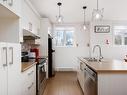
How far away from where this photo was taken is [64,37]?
8297 millimetres

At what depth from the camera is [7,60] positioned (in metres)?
1.76

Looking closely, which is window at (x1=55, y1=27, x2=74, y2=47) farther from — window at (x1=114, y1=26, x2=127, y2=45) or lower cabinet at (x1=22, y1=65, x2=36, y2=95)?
lower cabinet at (x1=22, y1=65, x2=36, y2=95)

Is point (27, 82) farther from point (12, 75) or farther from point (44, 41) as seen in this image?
point (44, 41)

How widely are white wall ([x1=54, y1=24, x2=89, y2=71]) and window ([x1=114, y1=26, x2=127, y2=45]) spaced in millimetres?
1352

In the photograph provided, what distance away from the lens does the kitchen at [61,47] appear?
2344mm

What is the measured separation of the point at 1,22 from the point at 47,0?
217 cm

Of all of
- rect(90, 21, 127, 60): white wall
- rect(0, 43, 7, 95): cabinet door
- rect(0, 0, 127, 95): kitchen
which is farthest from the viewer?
rect(90, 21, 127, 60): white wall

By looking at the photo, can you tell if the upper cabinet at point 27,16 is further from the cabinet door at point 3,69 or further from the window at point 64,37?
the window at point 64,37

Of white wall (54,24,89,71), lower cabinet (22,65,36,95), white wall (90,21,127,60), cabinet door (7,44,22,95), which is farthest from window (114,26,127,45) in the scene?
cabinet door (7,44,22,95)

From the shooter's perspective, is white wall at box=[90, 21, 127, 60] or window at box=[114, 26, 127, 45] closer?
white wall at box=[90, 21, 127, 60]

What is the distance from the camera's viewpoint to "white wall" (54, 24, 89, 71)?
8.13 metres

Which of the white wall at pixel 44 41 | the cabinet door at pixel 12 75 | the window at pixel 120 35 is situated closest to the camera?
the cabinet door at pixel 12 75

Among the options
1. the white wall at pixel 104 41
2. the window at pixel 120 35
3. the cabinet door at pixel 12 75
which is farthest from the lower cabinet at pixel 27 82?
the window at pixel 120 35

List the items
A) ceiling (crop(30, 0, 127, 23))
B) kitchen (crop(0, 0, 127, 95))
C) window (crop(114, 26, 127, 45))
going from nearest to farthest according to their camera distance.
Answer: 1. kitchen (crop(0, 0, 127, 95))
2. ceiling (crop(30, 0, 127, 23))
3. window (crop(114, 26, 127, 45))
